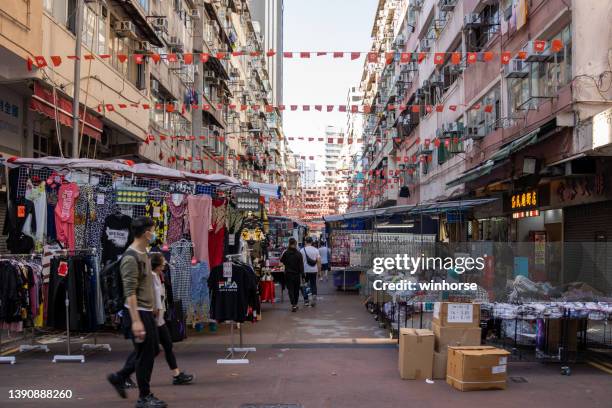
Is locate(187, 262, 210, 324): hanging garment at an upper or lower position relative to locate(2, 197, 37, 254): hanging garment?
lower

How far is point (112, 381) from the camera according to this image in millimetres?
6543

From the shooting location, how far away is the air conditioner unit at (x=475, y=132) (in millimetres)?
21755

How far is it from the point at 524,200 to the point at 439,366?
1211cm

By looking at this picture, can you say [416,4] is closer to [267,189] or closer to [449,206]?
[449,206]

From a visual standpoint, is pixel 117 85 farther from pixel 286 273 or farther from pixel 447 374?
pixel 447 374

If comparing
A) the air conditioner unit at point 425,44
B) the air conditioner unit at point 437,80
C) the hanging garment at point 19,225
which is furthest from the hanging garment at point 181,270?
the air conditioner unit at point 425,44

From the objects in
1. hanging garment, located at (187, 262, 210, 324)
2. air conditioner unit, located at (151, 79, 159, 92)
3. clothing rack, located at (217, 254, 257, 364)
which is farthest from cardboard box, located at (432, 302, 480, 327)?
air conditioner unit, located at (151, 79, 159, 92)

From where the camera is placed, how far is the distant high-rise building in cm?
10012

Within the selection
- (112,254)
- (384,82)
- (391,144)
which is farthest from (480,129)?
(384,82)

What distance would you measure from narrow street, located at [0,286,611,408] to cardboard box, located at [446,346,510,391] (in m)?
0.14

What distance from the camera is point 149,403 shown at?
20.5 ft

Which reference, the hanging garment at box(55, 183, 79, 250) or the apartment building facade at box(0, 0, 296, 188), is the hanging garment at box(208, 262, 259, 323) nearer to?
the hanging garment at box(55, 183, 79, 250)

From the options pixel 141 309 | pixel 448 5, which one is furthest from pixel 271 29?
pixel 141 309

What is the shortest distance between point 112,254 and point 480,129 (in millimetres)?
15315
